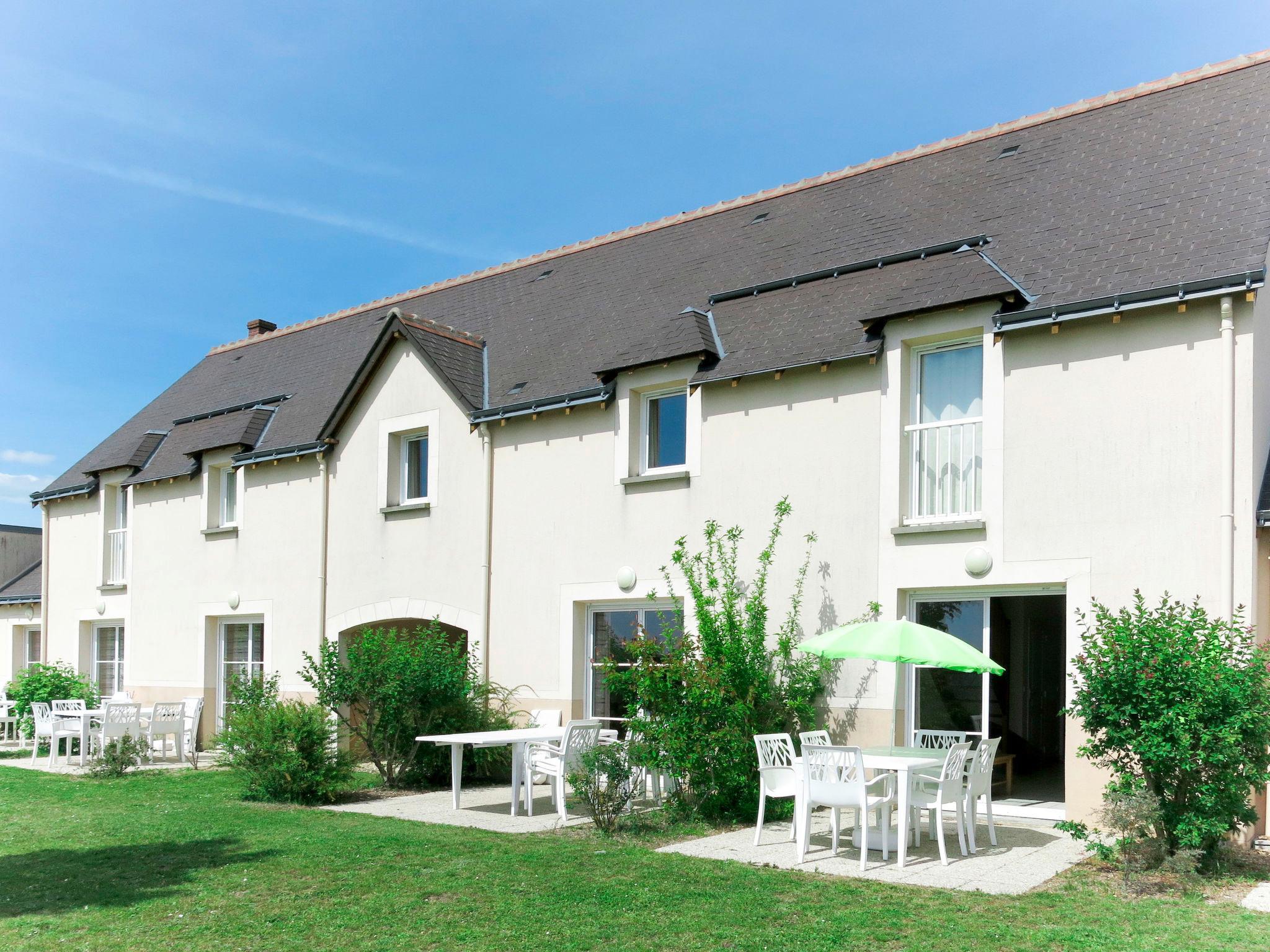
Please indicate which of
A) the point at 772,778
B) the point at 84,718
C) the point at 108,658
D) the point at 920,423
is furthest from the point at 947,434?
the point at 108,658

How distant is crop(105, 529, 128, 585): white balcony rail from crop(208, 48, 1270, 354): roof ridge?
17.7ft

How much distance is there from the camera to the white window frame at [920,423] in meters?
12.1

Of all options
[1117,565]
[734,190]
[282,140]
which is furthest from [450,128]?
[1117,565]

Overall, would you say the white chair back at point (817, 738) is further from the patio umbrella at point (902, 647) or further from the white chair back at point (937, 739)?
the patio umbrella at point (902, 647)

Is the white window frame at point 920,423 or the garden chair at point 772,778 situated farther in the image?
the white window frame at point 920,423

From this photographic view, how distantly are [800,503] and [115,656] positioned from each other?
1652cm

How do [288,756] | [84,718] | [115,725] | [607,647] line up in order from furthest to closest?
1. [84,718]
2. [115,725]
3. [607,647]
4. [288,756]

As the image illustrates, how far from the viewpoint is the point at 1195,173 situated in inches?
484

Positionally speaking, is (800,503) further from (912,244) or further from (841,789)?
(841,789)

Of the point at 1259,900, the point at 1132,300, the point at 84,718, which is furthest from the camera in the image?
the point at 84,718

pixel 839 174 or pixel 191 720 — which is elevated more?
pixel 839 174

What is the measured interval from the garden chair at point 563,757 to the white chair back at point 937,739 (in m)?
3.43

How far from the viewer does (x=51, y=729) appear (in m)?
17.7

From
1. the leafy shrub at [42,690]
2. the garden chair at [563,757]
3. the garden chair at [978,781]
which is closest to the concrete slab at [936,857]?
the garden chair at [978,781]
